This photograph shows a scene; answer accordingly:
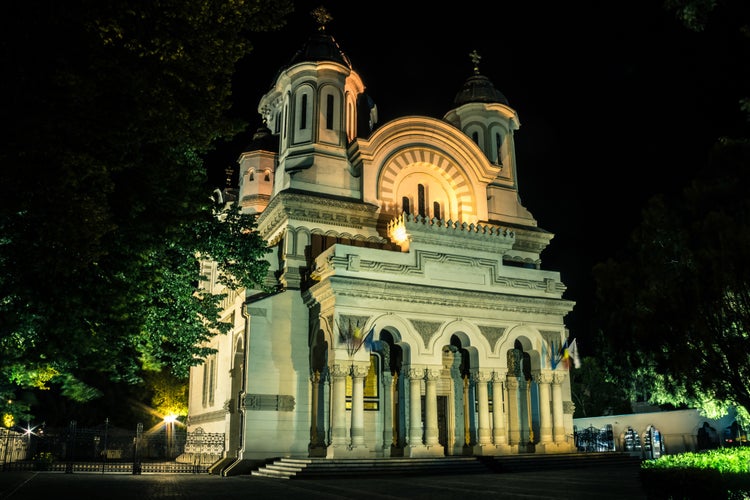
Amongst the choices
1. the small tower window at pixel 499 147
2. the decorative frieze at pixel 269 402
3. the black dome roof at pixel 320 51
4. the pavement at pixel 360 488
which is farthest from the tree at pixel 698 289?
the black dome roof at pixel 320 51

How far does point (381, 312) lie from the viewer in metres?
21.9

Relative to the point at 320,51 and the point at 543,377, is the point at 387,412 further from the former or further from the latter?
the point at 320,51

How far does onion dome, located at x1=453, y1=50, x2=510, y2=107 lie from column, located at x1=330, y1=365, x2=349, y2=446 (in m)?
18.2

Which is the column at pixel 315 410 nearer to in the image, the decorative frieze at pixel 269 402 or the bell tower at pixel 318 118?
the decorative frieze at pixel 269 402

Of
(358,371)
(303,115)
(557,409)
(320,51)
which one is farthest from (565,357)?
(320,51)

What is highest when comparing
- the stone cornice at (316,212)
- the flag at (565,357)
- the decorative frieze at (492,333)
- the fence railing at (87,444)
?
the stone cornice at (316,212)

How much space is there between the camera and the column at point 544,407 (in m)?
23.5

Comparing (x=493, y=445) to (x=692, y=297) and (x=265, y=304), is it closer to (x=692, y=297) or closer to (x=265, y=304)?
(x=265, y=304)

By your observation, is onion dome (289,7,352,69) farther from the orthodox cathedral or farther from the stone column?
the stone column

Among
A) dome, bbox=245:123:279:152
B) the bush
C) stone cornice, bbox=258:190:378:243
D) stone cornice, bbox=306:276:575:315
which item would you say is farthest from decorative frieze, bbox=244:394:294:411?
dome, bbox=245:123:279:152

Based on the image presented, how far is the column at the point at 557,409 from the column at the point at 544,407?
0.83 feet

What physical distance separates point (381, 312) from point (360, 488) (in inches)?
297

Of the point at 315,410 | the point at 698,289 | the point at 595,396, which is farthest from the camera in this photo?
the point at 595,396

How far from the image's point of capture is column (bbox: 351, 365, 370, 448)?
2053 cm
